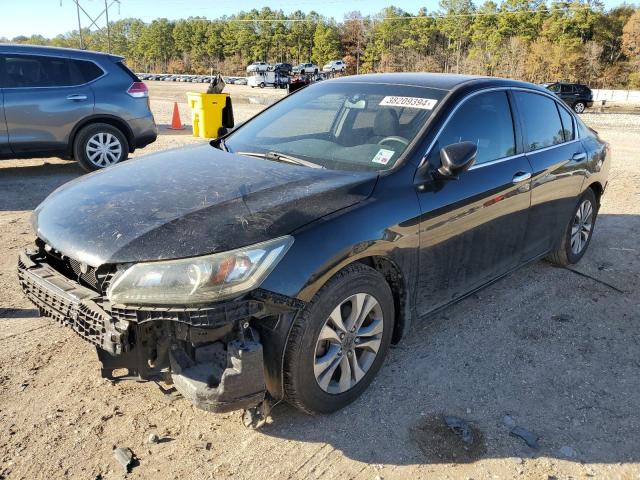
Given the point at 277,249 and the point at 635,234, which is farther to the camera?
the point at 635,234

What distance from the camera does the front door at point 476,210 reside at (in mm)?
3258

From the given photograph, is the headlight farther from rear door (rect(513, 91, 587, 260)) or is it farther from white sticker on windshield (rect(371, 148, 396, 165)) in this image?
rear door (rect(513, 91, 587, 260))

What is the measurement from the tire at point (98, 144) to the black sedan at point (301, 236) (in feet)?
16.2

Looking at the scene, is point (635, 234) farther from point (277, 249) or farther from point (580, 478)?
point (277, 249)

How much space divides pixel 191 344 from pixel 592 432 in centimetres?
212

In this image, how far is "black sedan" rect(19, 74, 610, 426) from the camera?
7.77 feet

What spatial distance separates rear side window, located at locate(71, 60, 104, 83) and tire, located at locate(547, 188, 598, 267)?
22.8ft

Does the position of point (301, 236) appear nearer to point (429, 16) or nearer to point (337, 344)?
point (337, 344)

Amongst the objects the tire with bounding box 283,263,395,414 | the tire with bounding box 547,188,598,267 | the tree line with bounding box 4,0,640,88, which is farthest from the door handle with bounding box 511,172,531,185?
the tree line with bounding box 4,0,640,88

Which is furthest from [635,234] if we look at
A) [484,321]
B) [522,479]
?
[522,479]

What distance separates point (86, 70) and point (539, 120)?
675cm

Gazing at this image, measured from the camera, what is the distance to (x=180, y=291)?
230 centimetres

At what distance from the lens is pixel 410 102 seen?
3.56 m

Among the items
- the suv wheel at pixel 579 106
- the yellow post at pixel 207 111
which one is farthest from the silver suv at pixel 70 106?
the suv wheel at pixel 579 106
